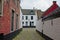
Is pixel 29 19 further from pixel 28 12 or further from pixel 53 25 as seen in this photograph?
pixel 53 25

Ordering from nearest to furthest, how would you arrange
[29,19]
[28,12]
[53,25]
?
[53,25], [29,19], [28,12]

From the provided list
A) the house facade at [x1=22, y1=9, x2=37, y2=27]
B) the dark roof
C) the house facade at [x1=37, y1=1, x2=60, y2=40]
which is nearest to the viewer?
the house facade at [x1=37, y1=1, x2=60, y2=40]

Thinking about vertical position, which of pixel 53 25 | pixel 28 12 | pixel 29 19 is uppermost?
pixel 28 12

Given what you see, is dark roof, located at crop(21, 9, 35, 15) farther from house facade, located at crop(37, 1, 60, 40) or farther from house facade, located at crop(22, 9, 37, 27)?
house facade, located at crop(37, 1, 60, 40)

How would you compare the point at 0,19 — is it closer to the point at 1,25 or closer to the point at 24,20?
the point at 1,25

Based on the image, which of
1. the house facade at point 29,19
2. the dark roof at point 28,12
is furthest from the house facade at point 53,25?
the dark roof at point 28,12

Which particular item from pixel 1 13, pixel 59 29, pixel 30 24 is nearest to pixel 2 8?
pixel 1 13

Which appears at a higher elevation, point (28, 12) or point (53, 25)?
point (28, 12)

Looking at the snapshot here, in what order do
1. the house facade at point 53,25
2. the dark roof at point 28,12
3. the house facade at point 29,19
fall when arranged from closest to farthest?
the house facade at point 53,25, the house facade at point 29,19, the dark roof at point 28,12

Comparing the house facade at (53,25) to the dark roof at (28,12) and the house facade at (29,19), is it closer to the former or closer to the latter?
the house facade at (29,19)

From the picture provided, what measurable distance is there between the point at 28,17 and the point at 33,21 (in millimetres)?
2653

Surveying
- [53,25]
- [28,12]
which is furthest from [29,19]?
[53,25]

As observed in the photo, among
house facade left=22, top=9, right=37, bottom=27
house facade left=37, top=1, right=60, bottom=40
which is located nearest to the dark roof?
house facade left=22, top=9, right=37, bottom=27

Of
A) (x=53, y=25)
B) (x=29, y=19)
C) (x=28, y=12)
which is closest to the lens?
(x=53, y=25)
